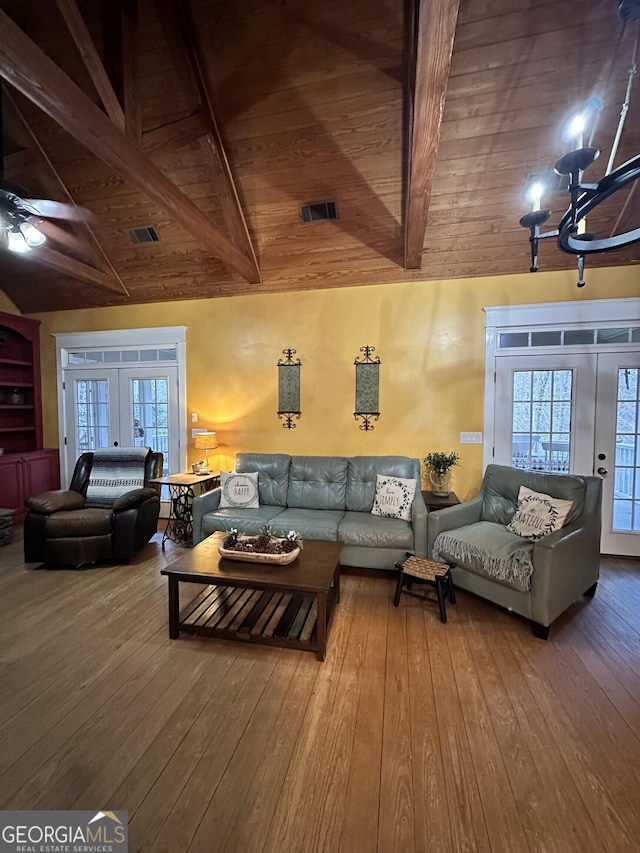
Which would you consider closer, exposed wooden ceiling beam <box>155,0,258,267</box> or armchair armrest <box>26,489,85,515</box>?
exposed wooden ceiling beam <box>155,0,258,267</box>

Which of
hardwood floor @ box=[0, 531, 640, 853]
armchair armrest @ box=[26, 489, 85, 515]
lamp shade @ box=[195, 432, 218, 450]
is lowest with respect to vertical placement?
hardwood floor @ box=[0, 531, 640, 853]

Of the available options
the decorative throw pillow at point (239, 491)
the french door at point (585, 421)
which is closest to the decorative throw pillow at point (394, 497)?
the decorative throw pillow at point (239, 491)

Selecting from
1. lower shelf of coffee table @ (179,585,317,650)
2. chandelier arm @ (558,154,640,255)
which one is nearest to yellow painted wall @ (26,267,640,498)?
lower shelf of coffee table @ (179,585,317,650)

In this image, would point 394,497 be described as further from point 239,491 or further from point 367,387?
point 239,491

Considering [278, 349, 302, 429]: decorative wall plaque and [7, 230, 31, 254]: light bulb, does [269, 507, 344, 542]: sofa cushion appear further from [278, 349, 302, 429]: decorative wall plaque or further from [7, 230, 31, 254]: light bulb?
[7, 230, 31, 254]: light bulb

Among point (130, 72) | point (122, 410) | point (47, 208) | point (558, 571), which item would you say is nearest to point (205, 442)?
point (122, 410)

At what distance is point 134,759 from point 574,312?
15.1 ft

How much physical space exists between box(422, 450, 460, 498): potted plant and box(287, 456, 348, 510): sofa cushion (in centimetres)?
90

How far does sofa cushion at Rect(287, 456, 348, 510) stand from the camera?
3.64m

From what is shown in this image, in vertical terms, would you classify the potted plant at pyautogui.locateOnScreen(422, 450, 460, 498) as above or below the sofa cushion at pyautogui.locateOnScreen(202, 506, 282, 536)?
above

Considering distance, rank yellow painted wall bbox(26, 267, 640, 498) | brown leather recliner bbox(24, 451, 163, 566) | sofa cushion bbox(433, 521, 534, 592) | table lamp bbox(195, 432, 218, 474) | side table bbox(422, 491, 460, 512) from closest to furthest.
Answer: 1. sofa cushion bbox(433, 521, 534, 592)
2. brown leather recliner bbox(24, 451, 163, 566)
3. side table bbox(422, 491, 460, 512)
4. yellow painted wall bbox(26, 267, 640, 498)
5. table lamp bbox(195, 432, 218, 474)

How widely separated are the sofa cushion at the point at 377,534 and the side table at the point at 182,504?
174cm

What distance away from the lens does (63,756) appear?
4.87 ft

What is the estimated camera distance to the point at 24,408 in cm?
502
